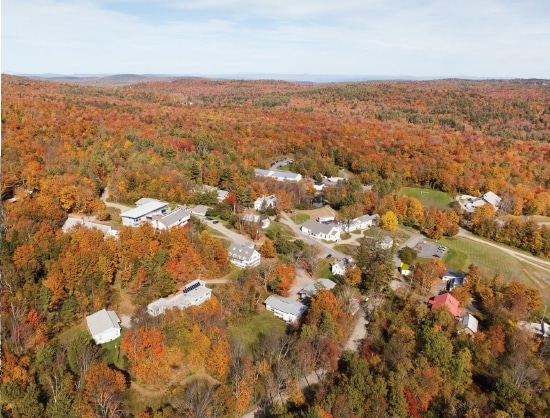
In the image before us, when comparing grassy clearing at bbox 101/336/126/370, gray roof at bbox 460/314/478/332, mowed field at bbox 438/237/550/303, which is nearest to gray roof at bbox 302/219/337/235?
mowed field at bbox 438/237/550/303

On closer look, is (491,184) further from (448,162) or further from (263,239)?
(263,239)

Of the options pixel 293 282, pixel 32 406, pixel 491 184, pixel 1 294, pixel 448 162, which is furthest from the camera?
pixel 448 162

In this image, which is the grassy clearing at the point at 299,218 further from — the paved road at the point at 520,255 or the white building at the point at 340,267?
the paved road at the point at 520,255

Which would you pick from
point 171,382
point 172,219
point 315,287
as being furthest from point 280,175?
point 171,382

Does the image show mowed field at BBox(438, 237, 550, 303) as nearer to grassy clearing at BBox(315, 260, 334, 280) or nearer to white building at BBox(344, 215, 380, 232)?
white building at BBox(344, 215, 380, 232)

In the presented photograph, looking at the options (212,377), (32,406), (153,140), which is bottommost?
(212,377)

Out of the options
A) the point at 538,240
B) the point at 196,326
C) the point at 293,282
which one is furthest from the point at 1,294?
the point at 538,240
